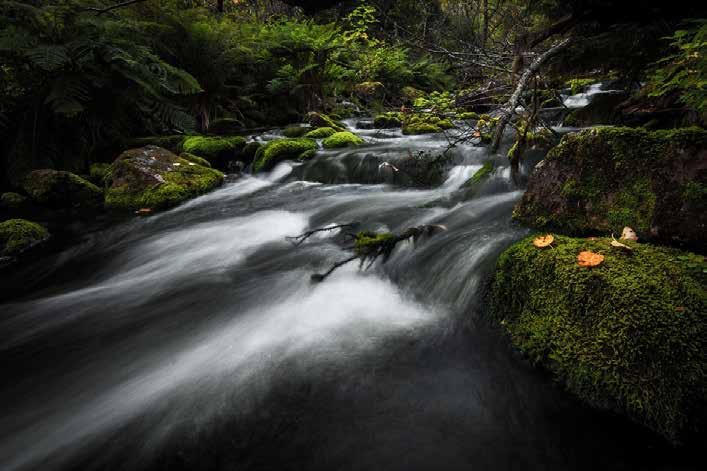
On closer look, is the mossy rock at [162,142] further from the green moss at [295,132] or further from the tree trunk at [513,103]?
the tree trunk at [513,103]

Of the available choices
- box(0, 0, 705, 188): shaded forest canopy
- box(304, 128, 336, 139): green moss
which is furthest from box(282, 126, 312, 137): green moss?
box(0, 0, 705, 188): shaded forest canopy

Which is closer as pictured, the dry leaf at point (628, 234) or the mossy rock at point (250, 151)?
the dry leaf at point (628, 234)

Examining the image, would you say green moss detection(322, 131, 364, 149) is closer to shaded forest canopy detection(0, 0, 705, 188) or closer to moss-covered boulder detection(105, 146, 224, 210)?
shaded forest canopy detection(0, 0, 705, 188)

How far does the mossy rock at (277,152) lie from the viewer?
7.75 m

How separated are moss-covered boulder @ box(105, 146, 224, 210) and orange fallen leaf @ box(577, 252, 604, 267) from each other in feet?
19.4

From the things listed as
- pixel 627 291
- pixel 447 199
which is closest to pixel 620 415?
pixel 627 291

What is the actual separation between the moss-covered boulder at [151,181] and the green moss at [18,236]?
1286 mm

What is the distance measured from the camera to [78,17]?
6141 millimetres

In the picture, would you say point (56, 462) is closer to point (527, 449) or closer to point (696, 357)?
point (527, 449)

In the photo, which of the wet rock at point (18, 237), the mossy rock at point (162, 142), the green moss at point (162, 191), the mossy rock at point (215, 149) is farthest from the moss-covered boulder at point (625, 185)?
the mossy rock at point (162, 142)

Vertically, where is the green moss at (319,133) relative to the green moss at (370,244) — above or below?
above

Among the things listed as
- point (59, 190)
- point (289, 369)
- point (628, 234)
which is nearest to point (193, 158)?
point (59, 190)

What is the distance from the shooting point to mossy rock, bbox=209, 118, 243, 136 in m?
10.0

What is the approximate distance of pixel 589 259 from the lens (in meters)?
1.83
